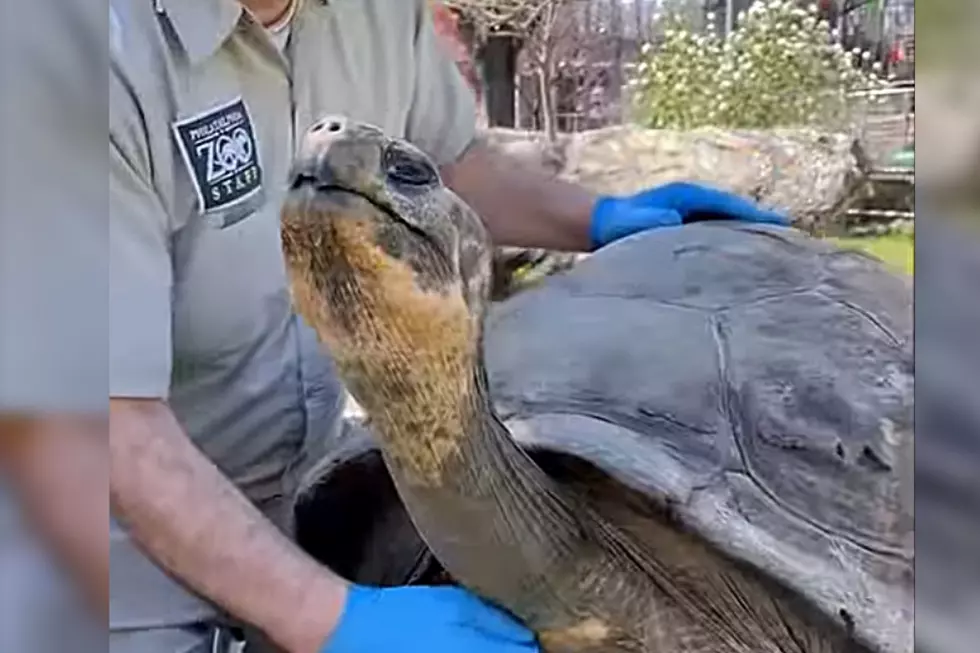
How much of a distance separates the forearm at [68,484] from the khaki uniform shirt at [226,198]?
0.02 meters

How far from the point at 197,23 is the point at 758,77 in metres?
0.44

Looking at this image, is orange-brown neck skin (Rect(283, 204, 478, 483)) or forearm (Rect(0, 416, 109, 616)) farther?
forearm (Rect(0, 416, 109, 616))

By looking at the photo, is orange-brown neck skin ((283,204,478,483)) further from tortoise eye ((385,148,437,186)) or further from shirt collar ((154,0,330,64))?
shirt collar ((154,0,330,64))

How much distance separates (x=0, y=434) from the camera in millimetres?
1106

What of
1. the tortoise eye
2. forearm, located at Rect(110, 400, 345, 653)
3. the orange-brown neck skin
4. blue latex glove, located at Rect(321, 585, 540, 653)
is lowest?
blue latex glove, located at Rect(321, 585, 540, 653)

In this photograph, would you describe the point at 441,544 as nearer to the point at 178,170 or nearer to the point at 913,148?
the point at 178,170

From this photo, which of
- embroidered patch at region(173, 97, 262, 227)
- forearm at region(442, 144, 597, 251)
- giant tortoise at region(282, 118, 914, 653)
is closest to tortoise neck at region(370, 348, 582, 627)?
giant tortoise at region(282, 118, 914, 653)

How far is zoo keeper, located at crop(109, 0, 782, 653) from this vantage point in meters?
1.03

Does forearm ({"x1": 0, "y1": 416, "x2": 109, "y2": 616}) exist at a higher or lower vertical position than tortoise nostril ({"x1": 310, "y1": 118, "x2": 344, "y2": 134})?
lower

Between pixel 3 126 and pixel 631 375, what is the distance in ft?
1.82

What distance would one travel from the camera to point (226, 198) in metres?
1.05

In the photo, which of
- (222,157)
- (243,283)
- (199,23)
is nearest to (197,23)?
(199,23)

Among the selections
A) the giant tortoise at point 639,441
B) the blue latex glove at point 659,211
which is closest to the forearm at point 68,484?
the giant tortoise at point 639,441

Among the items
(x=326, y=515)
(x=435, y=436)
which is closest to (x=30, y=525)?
(x=326, y=515)
